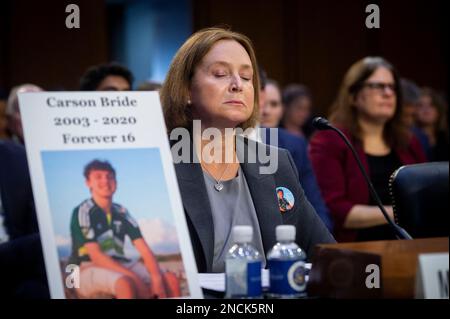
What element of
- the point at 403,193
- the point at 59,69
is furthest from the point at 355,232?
the point at 59,69

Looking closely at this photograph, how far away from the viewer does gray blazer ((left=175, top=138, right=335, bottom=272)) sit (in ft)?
6.43

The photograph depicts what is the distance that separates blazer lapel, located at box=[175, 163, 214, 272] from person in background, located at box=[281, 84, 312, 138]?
12.0ft

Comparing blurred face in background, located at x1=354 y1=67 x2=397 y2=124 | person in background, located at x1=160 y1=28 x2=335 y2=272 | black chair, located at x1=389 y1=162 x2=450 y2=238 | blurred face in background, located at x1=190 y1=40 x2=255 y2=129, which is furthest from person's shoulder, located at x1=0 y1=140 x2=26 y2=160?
blurred face in background, located at x1=354 y1=67 x2=397 y2=124

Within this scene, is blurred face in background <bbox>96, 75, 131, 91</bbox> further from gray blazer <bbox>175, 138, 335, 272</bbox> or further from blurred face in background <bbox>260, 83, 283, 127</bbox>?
gray blazer <bbox>175, 138, 335, 272</bbox>

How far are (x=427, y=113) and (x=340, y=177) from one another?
2943 mm

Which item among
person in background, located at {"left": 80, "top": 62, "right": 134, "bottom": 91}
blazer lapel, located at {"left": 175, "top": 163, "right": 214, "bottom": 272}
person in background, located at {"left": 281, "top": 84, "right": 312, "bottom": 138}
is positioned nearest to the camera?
blazer lapel, located at {"left": 175, "top": 163, "right": 214, "bottom": 272}

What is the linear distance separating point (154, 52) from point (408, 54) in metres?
2.40

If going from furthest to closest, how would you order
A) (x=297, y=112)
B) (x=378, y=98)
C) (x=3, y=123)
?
(x=297, y=112), (x=3, y=123), (x=378, y=98)

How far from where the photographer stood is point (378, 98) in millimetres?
3689

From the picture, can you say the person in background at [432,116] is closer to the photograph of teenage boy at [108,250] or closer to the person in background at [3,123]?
the person in background at [3,123]

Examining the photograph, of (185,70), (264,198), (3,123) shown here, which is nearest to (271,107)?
(3,123)

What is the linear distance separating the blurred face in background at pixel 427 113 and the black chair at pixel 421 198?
4121 millimetres

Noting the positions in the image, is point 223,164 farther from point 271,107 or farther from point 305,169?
point 271,107

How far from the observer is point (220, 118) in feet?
7.02
